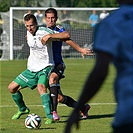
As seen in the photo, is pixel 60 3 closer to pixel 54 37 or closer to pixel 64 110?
pixel 64 110

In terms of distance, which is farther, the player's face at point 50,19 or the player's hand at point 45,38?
the player's face at point 50,19

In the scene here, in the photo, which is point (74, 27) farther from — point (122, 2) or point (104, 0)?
point (122, 2)

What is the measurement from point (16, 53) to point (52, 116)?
18261 millimetres

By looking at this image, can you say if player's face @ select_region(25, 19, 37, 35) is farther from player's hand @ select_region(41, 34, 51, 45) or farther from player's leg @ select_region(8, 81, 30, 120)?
player's leg @ select_region(8, 81, 30, 120)

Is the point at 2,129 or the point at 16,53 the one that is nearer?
the point at 2,129

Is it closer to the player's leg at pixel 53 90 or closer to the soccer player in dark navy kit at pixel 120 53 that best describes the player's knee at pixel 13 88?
the player's leg at pixel 53 90

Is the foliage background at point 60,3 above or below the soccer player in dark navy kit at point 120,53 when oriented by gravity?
below

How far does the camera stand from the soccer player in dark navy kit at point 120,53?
3.82m

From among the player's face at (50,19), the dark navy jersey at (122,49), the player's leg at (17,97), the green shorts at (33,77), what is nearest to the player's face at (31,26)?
the player's face at (50,19)

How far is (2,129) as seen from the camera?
930 cm

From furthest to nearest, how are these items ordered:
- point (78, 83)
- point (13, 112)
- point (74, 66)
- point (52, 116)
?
point (74, 66), point (78, 83), point (13, 112), point (52, 116)

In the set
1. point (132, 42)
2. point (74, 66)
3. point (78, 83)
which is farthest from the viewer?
point (74, 66)

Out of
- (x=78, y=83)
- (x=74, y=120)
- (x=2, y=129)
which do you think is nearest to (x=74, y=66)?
(x=78, y=83)

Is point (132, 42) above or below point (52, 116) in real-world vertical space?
above
